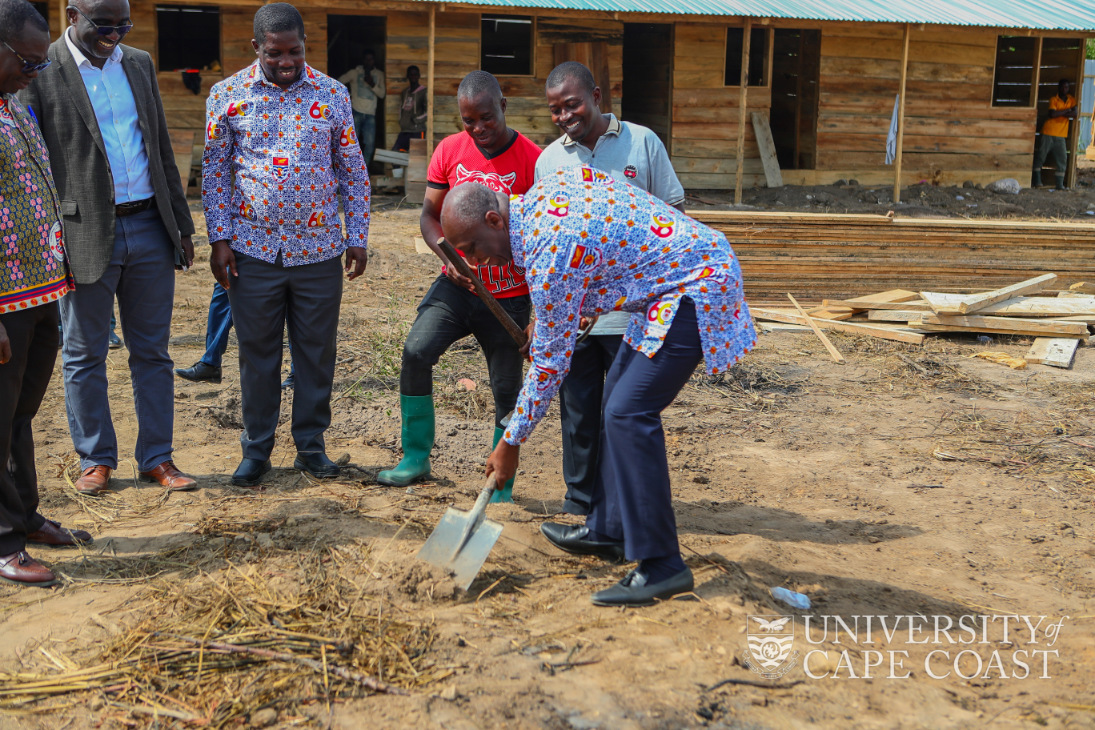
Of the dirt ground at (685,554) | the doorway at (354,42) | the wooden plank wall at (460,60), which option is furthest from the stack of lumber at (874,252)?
the doorway at (354,42)

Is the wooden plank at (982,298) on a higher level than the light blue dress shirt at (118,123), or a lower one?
lower

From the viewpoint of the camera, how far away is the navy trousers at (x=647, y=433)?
3.06m

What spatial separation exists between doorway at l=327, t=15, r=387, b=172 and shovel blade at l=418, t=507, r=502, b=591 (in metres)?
13.9

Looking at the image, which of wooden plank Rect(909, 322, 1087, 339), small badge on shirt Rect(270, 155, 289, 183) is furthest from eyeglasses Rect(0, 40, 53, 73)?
wooden plank Rect(909, 322, 1087, 339)

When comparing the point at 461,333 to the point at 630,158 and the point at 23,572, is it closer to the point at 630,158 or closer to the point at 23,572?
the point at 630,158

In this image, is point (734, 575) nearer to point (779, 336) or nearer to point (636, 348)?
point (636, 348)

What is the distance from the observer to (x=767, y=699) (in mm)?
2717

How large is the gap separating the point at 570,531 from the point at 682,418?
2151mm

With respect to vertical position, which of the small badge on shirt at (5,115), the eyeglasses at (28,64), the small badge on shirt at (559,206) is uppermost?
the eyeglasses at (28,64)

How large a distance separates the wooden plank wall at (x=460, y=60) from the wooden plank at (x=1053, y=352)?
9129 mm

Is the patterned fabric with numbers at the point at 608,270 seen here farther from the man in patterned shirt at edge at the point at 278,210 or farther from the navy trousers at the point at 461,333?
the man in patterned shirt at edge at the point at 278,210

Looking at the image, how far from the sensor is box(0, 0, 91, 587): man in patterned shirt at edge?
3.20 meters

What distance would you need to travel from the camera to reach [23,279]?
3270 mm

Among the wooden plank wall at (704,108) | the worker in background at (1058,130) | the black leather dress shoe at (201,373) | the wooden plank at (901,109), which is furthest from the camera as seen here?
the worker in background at (1058,130)
